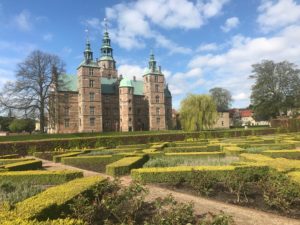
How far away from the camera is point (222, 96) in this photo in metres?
84.2

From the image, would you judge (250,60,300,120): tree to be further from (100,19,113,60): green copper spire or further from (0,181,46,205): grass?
(0,181,46,205): grass

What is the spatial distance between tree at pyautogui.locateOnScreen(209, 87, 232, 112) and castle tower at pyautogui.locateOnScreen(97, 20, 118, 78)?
1274 inches

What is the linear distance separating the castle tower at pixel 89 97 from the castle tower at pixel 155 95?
1124cm

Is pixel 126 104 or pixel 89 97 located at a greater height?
pixel 89 97

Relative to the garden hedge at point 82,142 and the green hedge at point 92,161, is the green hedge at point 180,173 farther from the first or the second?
the garden hedge at point 82,142

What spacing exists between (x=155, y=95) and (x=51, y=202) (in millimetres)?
54727

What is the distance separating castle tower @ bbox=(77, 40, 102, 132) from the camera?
50.7m

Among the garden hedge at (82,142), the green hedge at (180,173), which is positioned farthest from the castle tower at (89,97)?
the green hedge at (180,173)

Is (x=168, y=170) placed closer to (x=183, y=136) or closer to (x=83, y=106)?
(x=183, y=136)

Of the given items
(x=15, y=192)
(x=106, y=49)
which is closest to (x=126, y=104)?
(x=106, y=49)

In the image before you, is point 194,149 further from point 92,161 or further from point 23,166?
point 23,166

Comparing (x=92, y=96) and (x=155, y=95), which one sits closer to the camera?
(x=92, y=96)

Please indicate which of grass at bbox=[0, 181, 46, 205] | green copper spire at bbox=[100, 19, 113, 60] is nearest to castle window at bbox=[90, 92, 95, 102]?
green copper spire at bbox=[100, 19, 113, 60]

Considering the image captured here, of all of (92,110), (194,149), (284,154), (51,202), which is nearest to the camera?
(51,202)
